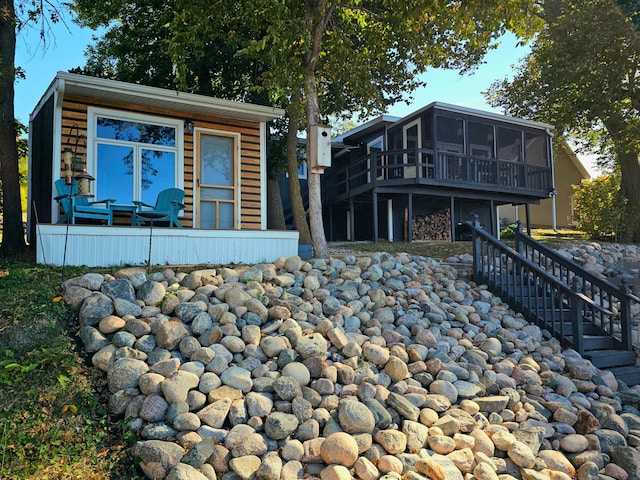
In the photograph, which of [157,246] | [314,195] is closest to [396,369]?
[157,246]

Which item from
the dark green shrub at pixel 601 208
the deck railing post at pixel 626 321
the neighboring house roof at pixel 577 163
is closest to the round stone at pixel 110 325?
the deck railing post at pixel 626 321

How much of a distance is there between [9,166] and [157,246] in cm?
360

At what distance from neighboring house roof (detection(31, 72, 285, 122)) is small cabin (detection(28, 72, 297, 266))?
2cm

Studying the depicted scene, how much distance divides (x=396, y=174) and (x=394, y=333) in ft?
30.8

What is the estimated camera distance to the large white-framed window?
762 centimetres

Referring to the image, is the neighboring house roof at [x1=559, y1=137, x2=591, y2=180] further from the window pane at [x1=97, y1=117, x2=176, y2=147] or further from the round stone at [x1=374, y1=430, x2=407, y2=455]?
the round stone at [x1=374, y1=430, x2=407, y2=455]

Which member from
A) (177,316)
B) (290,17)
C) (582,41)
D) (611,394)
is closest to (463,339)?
(611,394)

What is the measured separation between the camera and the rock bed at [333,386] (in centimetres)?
332

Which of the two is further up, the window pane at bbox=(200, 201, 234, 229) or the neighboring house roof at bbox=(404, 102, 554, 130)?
the neighboring house roof at bbox=(404, 102, 554, 130)

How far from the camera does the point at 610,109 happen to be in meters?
14.3

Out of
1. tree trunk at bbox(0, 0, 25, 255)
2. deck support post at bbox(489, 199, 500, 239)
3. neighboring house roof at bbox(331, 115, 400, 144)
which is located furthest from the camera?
deck support post at bbox(489, 199, 500, 239)

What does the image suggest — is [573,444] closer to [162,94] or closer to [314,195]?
[314,195]

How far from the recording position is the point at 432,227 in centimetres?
1467

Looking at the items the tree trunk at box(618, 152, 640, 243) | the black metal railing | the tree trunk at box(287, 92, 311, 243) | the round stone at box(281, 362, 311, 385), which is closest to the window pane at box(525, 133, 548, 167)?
the black metal railing
